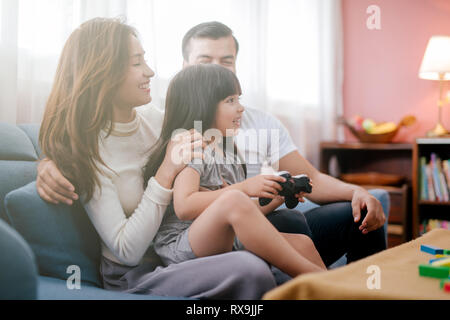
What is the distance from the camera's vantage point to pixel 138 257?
77 centimetres

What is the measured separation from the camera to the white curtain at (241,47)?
0.95 meters

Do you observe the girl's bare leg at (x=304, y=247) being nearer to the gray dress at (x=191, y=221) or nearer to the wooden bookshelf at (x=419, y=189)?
the gray dress at (x=191, y=221)

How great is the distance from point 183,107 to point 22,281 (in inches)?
17.7

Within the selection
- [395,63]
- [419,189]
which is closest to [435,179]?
[419,189]

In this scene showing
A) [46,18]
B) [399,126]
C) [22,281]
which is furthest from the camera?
[399,126]

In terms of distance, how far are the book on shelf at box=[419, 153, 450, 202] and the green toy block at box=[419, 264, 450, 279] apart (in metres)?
1.68

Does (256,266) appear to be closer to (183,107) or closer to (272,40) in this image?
(183,107)

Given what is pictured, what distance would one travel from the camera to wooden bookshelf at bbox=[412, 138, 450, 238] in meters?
2.11

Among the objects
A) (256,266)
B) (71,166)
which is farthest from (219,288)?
(71,166)

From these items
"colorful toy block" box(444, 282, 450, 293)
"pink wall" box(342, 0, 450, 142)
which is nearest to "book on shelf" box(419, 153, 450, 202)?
"pink wall" box(342, 0, 450, 142)

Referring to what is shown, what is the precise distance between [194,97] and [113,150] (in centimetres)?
19

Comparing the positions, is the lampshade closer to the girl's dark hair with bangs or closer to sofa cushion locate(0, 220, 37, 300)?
the girl's dark hair with bangs

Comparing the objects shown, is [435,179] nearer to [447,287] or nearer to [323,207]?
[323,207]

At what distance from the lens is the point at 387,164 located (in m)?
2.55
